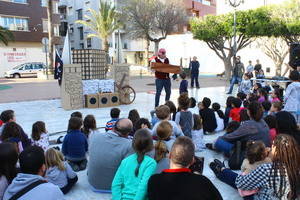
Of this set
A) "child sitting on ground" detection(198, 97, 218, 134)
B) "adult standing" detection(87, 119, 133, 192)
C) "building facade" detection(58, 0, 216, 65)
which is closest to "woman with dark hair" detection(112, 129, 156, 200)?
"adult standing" detection(87, 119, 133, 192)

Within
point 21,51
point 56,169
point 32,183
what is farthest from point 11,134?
point 21,51

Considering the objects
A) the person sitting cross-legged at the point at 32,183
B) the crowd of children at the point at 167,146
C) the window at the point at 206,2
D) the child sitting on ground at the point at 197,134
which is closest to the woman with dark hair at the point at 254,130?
the crowd of children at the point at 167,146

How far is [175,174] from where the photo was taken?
2256 millimetres

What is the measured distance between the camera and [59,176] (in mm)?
3740

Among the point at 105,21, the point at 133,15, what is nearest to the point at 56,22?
the point at 105,21

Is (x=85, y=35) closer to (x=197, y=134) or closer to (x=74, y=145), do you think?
(x=197, y=134)

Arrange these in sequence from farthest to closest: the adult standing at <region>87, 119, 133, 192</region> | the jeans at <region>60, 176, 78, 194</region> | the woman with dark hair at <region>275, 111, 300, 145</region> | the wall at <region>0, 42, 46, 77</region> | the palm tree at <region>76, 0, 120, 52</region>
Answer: the palm tree at <region>76, 0, 120, 52</region> → the wall at <region>0, 42, 46, 77</region> → the woman with dark hair at <region>275, 111, 300, 145</region> → the jeans at <region>60, 176, 78, 194</region> → the adult standing at <region>87, 119, 133, 192</region>

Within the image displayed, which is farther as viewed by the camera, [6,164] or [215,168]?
[215,168]

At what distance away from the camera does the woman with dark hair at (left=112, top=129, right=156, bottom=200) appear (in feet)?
9.14

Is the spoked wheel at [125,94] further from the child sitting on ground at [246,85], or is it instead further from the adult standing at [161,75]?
the child sitting on ground at [246,85]

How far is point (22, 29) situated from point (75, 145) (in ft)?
112

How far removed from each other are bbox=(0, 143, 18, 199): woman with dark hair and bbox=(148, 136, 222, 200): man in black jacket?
4.14ft

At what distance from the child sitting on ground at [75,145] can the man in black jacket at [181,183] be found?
2417 millimetres

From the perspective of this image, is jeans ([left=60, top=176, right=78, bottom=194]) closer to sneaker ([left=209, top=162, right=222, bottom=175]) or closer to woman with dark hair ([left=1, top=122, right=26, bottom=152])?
woman with dark hair ([left=1, top=122, right=26, bottom=152])
